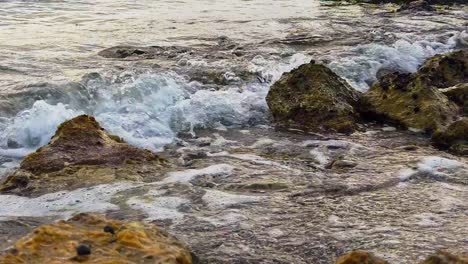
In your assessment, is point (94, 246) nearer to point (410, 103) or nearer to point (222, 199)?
point (222, 199)

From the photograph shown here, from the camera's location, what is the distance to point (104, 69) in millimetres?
8867

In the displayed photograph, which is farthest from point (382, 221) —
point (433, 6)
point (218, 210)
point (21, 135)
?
point (433, 6)

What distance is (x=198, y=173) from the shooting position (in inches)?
Answer: 203

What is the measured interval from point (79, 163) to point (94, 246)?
2.11m

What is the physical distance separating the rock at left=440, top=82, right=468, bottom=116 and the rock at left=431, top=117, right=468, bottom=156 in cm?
111

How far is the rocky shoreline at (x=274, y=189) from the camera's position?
3.27 metres

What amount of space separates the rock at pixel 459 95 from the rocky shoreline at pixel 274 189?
18 cm

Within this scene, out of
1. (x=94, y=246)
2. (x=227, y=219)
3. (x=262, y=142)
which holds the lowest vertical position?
(x=262, y=142)

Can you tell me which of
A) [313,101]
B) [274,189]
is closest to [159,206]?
[274,189]

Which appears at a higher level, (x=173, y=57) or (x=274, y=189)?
(x=173, y=57)

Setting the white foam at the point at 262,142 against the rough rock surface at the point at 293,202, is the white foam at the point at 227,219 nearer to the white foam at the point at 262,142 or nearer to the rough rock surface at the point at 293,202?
the rough rock surface at the point at 293,202

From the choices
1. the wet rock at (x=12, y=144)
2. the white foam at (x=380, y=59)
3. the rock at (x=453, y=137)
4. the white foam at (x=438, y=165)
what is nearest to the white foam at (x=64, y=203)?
the wet rock at (x=12, y=144)

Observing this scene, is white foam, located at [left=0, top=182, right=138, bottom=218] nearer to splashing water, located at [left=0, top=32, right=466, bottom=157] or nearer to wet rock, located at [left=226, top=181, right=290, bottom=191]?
wet rock, located at [left=226, top=181, right=290, bottom=191]

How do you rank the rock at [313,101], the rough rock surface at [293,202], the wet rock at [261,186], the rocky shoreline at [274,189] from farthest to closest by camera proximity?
the rock at [313,101] < the wet rock at [261,186] < the rough rock surface at [293,202] < the rocky shoreline at [274,189]
